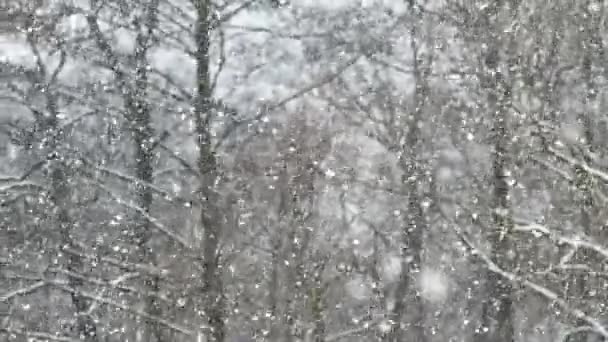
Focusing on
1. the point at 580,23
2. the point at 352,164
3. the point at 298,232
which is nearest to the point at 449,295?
the point at 352,164

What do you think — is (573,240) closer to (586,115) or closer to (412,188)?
(586,115)

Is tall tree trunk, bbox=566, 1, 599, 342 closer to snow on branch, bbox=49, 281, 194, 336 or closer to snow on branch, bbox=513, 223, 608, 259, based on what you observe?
snow on branch, bbox=513, 223, 608, 259

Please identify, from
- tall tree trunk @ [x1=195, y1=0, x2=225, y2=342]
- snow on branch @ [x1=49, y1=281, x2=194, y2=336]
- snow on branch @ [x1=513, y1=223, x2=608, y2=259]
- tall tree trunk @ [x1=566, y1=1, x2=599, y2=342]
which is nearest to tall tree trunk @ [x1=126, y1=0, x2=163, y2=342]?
tall tree trunk @ [x1=195, y1=0, x2=225, y2=342]

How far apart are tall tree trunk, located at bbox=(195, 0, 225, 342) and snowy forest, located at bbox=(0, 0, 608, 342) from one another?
0.02m

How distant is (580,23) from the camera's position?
9719 millimetres

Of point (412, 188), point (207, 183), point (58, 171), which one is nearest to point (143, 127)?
point (207, 183)

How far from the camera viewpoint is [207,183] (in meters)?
8.37

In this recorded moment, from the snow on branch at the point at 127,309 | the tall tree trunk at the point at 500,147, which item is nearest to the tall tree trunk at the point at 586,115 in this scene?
the tall tree trunk at the point at 500,147

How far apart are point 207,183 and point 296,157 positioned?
13.2ft

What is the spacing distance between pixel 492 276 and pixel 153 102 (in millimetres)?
5452

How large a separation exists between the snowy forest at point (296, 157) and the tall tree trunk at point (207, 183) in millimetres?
23

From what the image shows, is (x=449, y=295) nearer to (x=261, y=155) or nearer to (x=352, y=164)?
(x=352, y=164)

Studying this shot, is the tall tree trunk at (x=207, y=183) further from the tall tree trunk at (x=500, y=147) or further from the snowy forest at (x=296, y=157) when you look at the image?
the tall tree trunk at (x=500, y=147)

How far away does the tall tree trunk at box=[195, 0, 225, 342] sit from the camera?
819 cm
